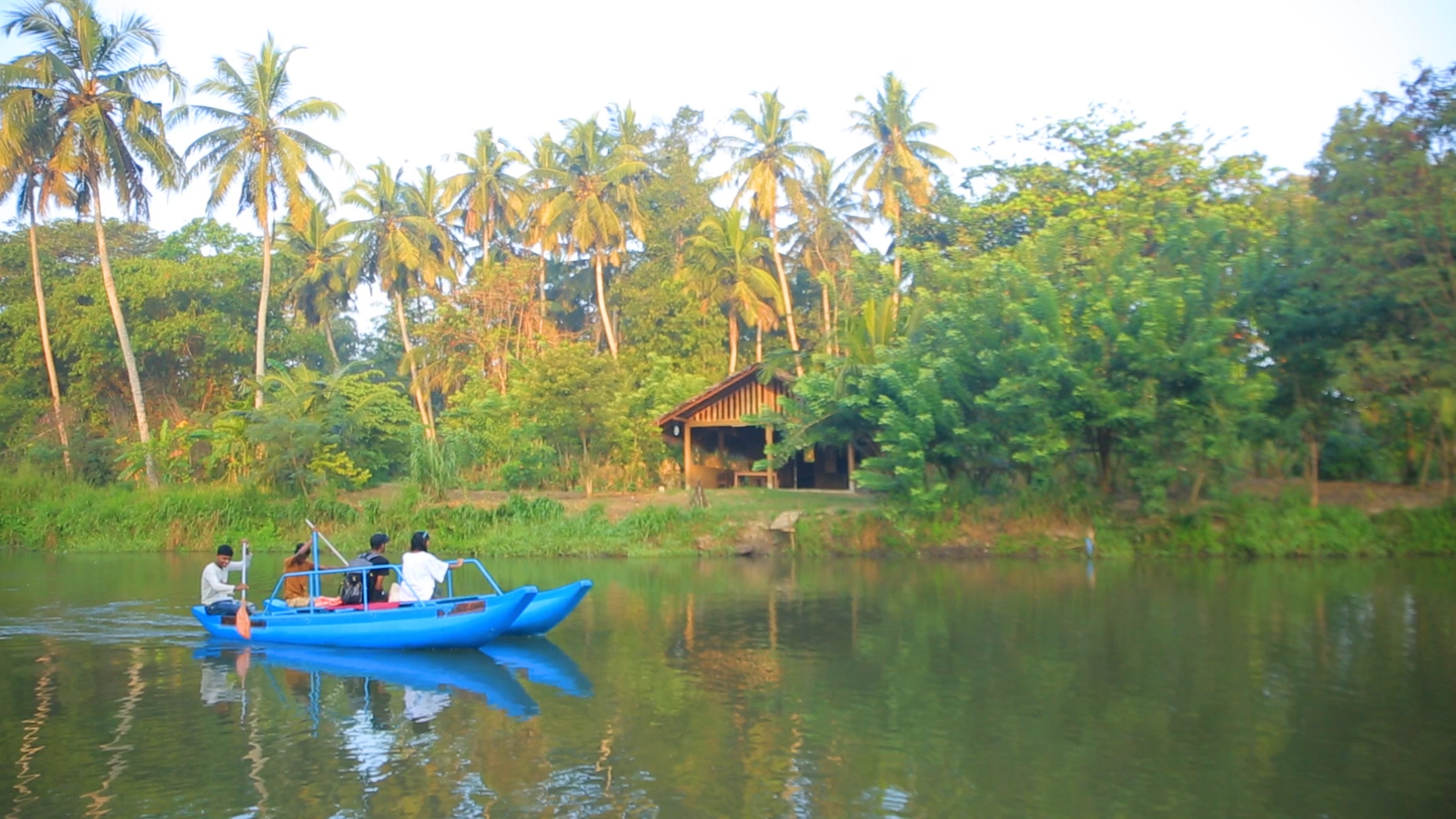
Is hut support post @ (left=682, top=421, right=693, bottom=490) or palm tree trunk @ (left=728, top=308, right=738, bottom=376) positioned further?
palm tree trunk @ (left=728, top=308, right=738, bottom=376)

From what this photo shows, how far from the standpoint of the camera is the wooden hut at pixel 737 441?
2927 cm

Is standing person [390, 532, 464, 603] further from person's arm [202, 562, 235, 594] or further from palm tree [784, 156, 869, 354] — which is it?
palm tree [784, 156, 869, 354]

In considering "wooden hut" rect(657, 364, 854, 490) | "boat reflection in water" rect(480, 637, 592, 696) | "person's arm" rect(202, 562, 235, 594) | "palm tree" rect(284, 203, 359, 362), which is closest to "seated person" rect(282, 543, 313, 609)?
"person's arm" rect(202, 562, 235, 594)

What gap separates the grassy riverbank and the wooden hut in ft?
7.34

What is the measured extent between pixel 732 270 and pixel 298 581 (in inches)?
891

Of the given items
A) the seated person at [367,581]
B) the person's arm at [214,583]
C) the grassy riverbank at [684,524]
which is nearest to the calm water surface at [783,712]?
the person's arm at [214,583]

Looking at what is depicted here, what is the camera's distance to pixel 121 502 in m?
27.4

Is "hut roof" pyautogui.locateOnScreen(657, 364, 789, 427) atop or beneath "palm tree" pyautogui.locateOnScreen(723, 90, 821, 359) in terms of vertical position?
beneath

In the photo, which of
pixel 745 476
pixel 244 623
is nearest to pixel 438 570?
pixel 244 623


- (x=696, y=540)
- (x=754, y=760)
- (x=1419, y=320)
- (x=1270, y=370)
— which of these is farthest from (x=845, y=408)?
(x=754, y=760)

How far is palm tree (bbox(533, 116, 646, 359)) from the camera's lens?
1453 inches

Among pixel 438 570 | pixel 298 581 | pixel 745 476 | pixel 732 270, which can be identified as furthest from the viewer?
pixel 732 270

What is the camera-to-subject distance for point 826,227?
39.2 meters

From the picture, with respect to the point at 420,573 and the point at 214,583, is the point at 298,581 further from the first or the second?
the point at 420,573
